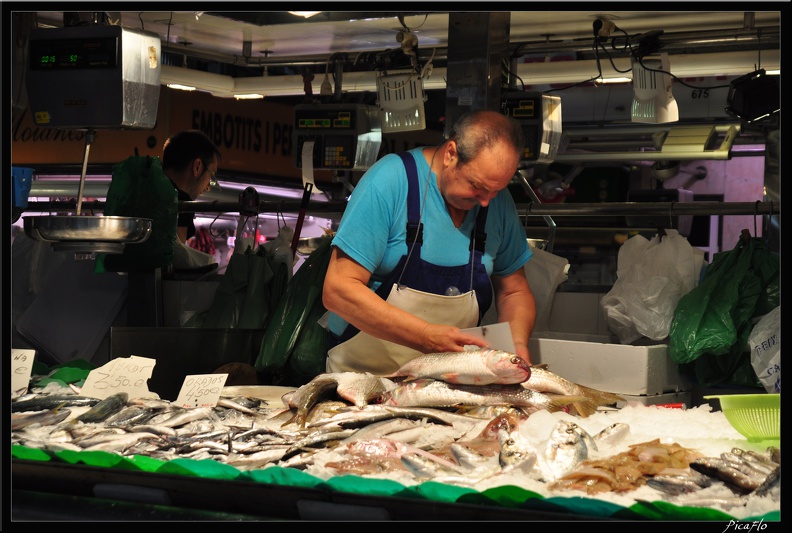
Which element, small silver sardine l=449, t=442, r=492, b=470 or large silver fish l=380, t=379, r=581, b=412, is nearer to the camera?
small silver sardine l=449, t=442, r=492, b=470

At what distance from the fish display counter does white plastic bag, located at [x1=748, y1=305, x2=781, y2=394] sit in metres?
1.07

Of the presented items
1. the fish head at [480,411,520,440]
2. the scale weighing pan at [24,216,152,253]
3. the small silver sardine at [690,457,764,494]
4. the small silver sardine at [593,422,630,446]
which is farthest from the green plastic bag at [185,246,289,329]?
the small silver sardine at [690,457,764,494]

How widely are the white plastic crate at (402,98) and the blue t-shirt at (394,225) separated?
195 cm

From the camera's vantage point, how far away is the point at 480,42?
4848 mm

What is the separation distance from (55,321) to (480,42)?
3.21m

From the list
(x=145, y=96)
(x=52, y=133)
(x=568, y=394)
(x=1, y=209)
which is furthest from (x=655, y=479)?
(x=52, y=133)

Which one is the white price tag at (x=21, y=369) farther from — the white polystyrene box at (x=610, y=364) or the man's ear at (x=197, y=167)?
the man's ear at (x=197, y=167)

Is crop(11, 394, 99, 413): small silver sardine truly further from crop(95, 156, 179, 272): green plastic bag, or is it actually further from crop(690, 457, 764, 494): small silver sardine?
crop(95, 156, 179, 272): green plastic bag

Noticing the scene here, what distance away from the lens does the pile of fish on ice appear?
204cm

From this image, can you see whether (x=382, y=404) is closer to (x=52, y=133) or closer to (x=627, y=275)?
(x=627, y=275)

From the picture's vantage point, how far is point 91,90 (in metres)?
3.61

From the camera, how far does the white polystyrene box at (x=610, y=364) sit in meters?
3.69

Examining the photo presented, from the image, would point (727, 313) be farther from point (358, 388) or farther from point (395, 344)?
point (358, 388)

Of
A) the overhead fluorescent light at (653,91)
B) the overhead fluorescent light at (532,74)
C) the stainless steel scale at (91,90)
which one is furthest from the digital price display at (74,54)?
the overhead fluorescent light at (653,91)
